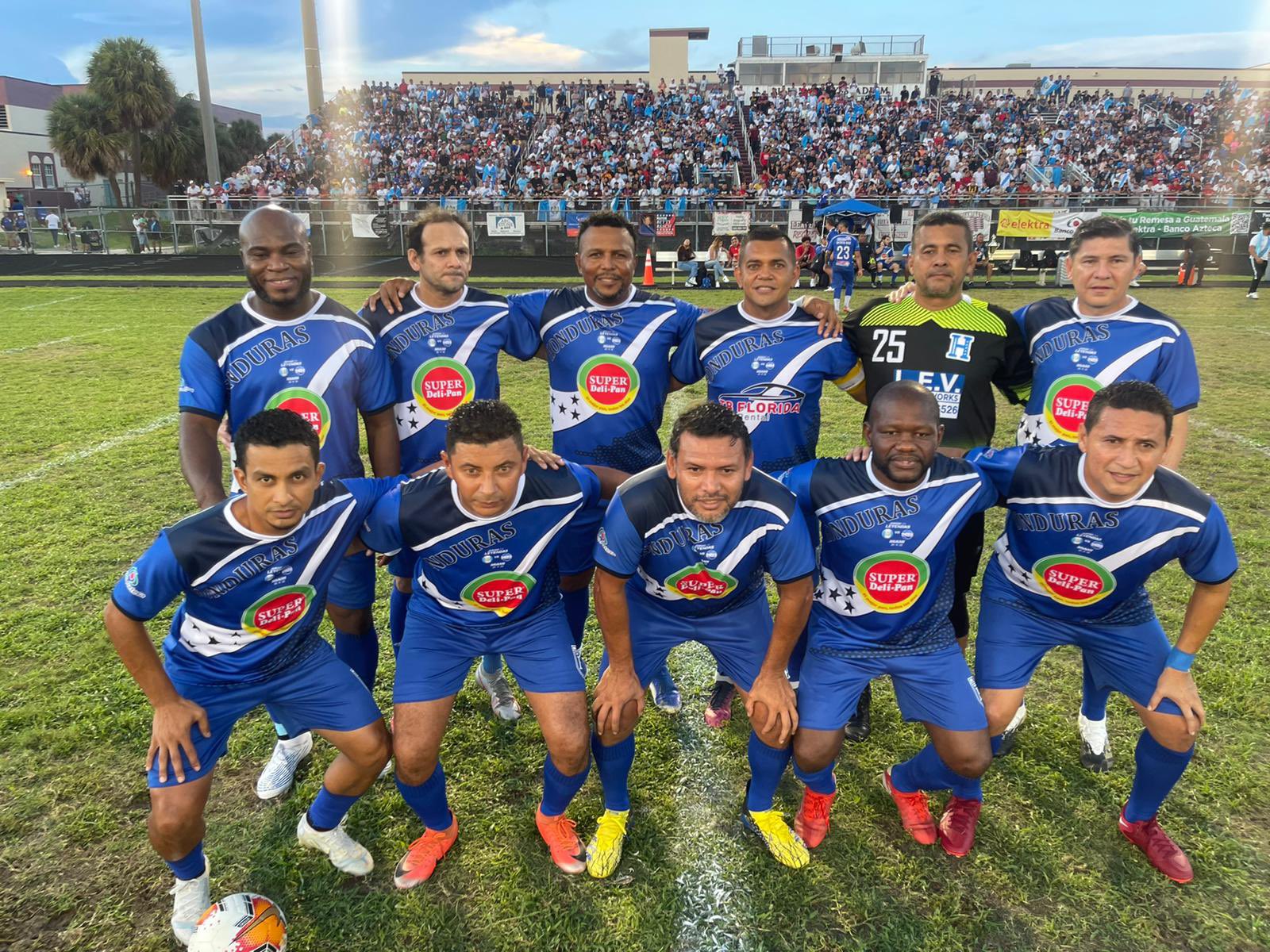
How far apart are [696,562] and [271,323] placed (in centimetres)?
202

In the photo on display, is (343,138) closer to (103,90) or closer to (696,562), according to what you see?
(103,90)

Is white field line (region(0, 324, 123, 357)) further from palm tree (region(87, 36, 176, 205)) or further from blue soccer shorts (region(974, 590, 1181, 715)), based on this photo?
palm tree (region(87, 36, 176, 205))

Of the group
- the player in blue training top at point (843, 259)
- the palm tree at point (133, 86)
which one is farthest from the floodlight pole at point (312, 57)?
the player in blue training top at point (843, 259)

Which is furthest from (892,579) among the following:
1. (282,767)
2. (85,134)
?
(85,134)

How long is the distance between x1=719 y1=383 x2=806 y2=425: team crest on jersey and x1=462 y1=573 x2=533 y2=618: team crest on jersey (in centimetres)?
125

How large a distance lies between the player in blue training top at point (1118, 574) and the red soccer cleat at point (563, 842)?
1.67 metres

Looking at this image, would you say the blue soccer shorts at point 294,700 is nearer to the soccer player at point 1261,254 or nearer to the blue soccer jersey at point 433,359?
the blue soccer jersey at point 433,359

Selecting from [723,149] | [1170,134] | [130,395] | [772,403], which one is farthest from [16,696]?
Answer: [1170,134]

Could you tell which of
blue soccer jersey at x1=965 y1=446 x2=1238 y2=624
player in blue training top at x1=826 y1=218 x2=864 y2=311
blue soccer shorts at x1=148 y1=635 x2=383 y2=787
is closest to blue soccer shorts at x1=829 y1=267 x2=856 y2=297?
player in blue training top at x1=826 y1=218 x2=864 y2=311

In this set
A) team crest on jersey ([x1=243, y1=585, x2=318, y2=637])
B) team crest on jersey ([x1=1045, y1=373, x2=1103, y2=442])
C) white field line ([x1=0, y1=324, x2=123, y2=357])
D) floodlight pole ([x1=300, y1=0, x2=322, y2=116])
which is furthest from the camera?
floodlight pole ([x1=300, y1=0, x2=322, y2=116])

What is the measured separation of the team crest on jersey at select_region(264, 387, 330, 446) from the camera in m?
3.28

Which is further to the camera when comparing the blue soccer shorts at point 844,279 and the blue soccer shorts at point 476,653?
the blue soccer shorts at point 844,279

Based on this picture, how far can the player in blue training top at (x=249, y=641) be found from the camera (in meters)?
2.65

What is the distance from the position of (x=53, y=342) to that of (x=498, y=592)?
13.1m
